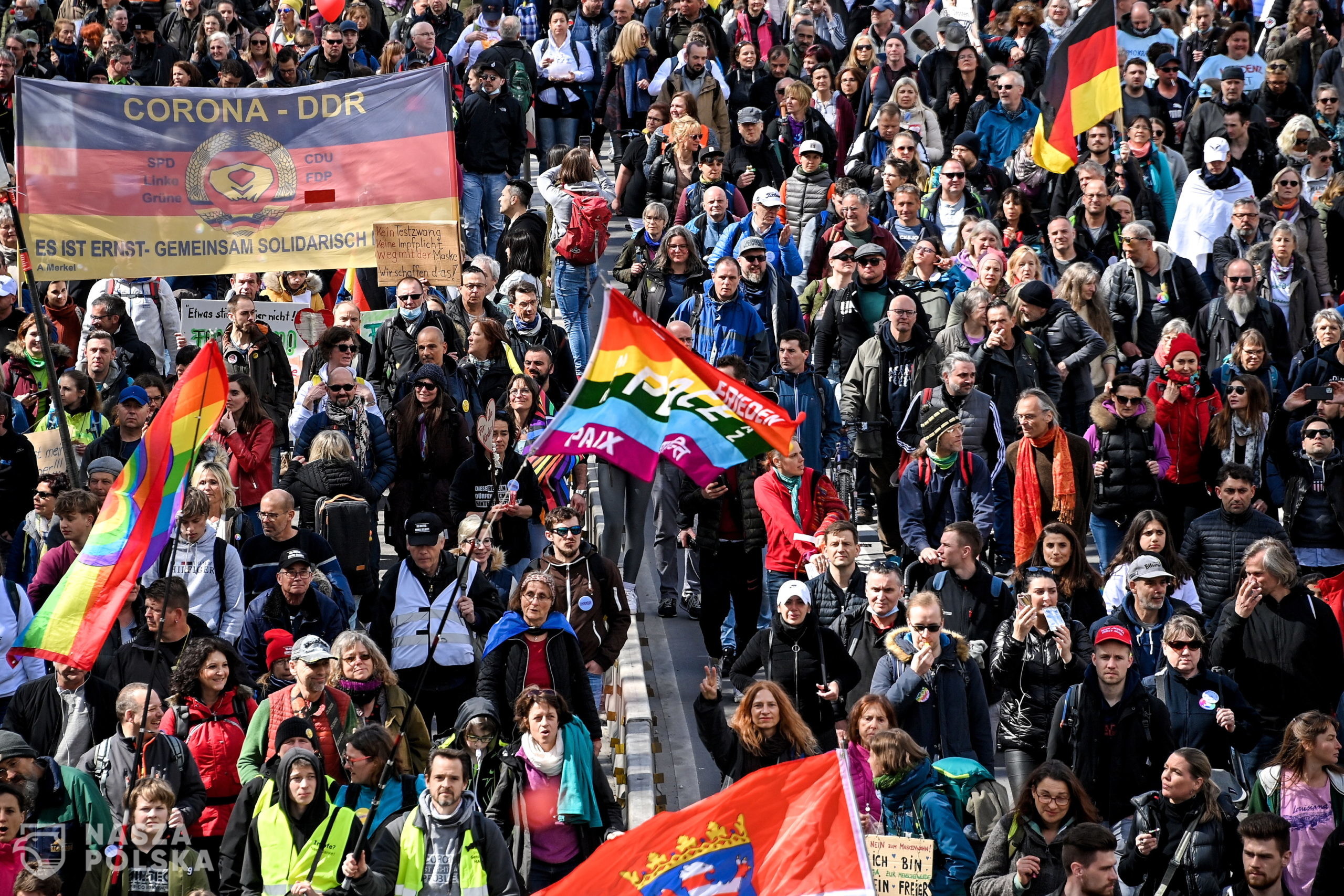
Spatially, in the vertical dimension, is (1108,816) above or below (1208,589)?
below

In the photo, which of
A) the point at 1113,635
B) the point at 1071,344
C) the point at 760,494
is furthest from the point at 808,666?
the point at 1071,344

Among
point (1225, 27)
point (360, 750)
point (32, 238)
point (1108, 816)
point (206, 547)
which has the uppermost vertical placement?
point (1225, 27)

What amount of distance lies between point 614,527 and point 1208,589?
3.74m

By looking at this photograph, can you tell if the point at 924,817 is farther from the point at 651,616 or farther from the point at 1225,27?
the point at 1225,27

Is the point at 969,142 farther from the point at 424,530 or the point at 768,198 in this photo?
the point at 424,530

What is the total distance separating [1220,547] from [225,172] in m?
6.74

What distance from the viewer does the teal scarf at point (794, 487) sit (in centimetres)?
1266

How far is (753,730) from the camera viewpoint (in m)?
10.3

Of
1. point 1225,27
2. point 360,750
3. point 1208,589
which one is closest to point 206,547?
point 360,750

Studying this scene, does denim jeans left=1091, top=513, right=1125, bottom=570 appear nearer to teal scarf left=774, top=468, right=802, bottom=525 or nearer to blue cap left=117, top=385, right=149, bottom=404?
teal scarf left=774, top=468, right=802, bottom=525

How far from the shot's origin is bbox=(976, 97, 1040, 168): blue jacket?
18.5 meters

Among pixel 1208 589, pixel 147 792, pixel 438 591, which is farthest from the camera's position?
pixel 1208 589

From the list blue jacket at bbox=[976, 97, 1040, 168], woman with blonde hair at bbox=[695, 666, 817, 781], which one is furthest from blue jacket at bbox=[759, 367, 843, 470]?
blue jacket at bbox=[976, 97, 1040, 168]

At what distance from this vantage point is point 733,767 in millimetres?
10414
